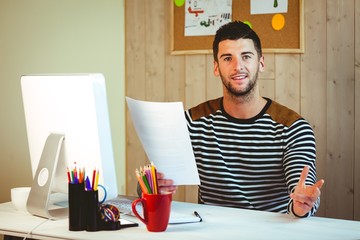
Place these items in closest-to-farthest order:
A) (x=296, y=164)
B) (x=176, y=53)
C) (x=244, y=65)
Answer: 1. (x=296, y=164)
2. (x=244, y=65)
3. (x=176, y=53)

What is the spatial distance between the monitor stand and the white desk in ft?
0.11

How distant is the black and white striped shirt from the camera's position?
2.27 metres

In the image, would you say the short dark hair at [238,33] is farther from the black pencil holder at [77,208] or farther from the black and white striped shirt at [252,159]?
the black pencil holder at [77,208]

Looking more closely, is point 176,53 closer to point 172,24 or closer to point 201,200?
point 172,24

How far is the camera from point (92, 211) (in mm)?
1677

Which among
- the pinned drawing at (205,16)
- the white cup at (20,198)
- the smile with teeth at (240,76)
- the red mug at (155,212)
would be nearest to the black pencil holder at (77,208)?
the red mug at (155,212)

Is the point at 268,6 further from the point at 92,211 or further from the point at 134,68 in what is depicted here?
the point at 92,211

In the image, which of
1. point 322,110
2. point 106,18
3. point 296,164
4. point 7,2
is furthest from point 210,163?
point 7,2

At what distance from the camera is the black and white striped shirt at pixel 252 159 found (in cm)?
227

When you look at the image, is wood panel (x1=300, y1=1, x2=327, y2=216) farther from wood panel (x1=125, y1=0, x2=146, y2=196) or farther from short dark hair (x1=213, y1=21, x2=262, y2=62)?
wood panel (x1=125, y1=0, x2=146, y2=196)

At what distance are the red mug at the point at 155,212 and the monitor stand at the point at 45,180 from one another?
33 cm

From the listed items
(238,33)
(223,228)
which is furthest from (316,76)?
(223,228)

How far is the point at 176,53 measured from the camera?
338 centimetres

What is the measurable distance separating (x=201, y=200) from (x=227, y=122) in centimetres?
34
